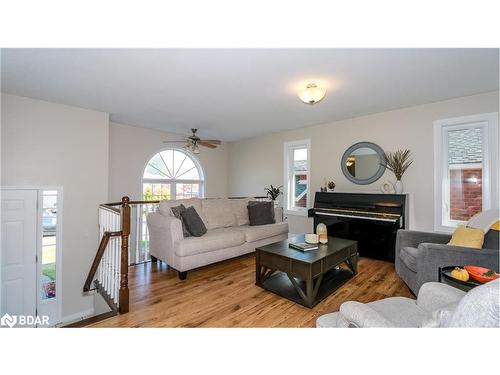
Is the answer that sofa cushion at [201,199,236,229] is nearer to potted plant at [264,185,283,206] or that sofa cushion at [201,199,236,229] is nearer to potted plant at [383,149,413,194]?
potted plant at [264,185,283,206]

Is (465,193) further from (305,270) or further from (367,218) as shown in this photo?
(305,270)

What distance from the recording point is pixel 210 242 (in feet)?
10.3

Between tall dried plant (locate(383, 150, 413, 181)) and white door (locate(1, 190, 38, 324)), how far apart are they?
219 inches

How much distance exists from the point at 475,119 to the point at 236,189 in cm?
499

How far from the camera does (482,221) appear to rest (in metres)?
2.49

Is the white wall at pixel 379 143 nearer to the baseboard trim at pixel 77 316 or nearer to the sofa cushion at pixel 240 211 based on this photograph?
the sofa cushion at pixel 240 211

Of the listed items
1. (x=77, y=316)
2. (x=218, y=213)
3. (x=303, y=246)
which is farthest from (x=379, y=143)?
(x=77, y=316)

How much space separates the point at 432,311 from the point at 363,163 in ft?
10.6

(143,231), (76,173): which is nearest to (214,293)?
(143,231)

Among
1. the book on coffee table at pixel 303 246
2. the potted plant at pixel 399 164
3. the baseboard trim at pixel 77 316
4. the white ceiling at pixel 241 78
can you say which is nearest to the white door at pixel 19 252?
the baseboard trim at pixel 77 316

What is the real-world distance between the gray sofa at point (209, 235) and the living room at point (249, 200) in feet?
0.10

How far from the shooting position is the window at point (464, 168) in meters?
3.00
